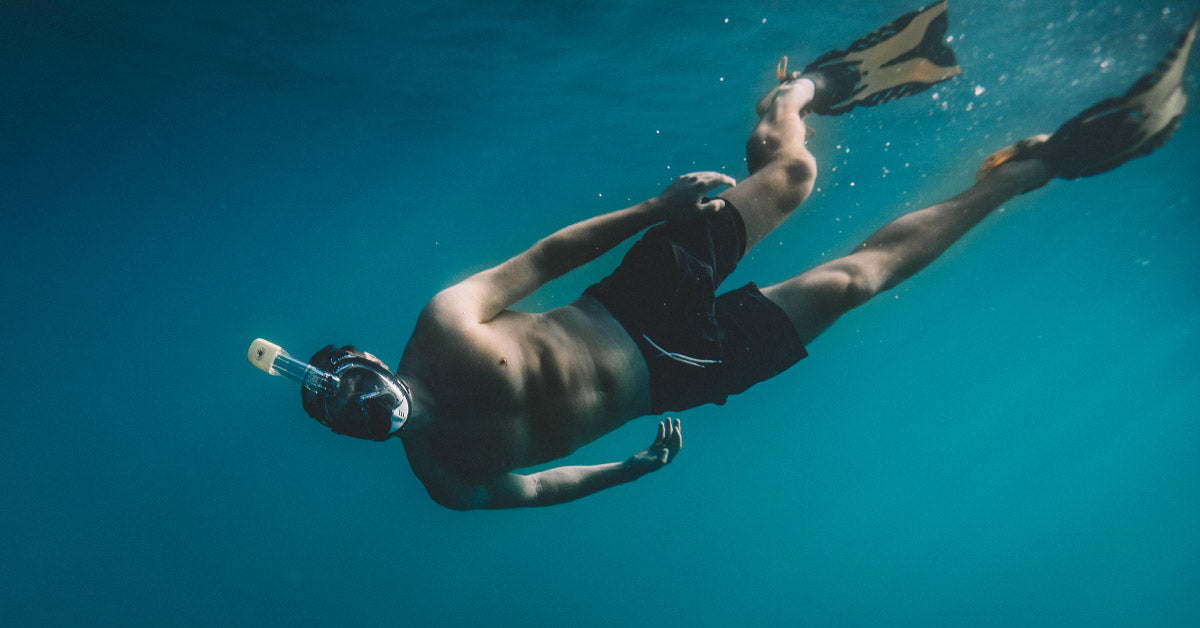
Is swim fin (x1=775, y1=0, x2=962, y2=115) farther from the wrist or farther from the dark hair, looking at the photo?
the dark hair

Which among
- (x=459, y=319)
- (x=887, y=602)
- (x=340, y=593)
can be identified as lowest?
(x=887, y=602)

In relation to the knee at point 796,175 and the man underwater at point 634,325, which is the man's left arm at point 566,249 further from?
the knee at point 796,175

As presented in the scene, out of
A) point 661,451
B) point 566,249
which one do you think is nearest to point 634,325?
point 566,249

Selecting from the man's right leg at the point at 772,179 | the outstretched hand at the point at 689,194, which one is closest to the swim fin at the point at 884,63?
the man's right leg at the point at 772,179

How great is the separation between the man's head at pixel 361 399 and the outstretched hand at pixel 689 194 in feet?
4.34

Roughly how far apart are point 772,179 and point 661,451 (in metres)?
1.88

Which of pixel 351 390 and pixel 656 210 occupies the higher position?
pixel 656 210

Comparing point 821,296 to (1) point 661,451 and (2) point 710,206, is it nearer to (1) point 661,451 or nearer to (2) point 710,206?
(2) point 710,206

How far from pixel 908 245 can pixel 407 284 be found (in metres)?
25.0

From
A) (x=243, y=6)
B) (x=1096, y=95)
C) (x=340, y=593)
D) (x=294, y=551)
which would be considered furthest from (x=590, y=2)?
(x=294, y=551)

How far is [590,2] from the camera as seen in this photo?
321 inches

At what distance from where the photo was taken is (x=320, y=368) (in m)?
2.31

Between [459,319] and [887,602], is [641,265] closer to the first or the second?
[459,319]

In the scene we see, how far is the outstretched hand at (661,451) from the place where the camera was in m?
3.53
